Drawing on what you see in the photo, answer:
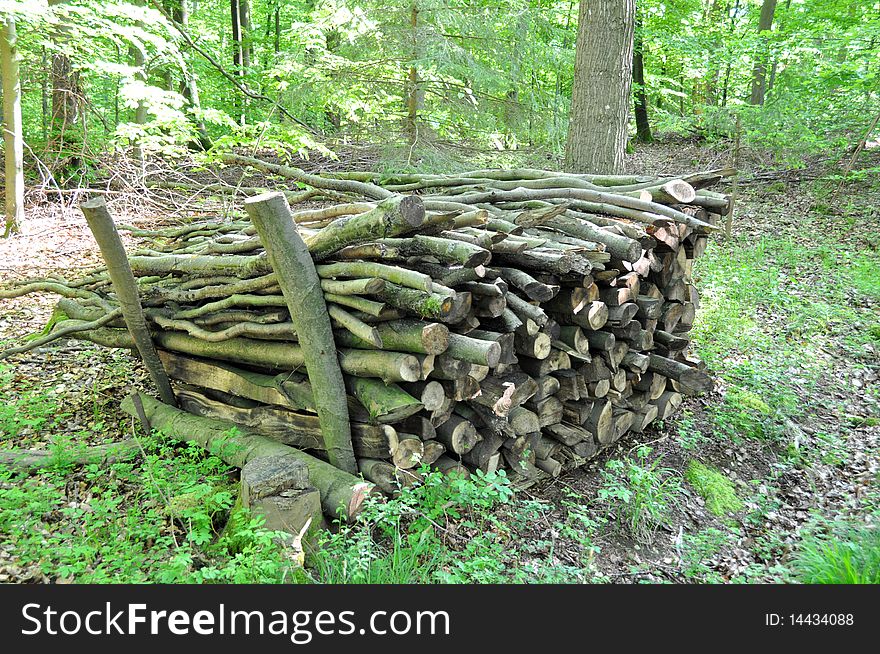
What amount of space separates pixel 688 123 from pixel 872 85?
304cm

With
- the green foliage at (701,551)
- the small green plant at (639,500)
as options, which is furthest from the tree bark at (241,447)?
the green foliage at (701,551)

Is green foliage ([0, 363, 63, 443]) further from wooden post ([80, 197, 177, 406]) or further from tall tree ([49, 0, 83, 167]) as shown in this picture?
tall tree ([49, 0, 83, 167])

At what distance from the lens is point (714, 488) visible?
460cm

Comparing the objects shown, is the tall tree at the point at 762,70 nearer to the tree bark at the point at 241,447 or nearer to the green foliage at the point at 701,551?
the green foliage at the point at 701,551

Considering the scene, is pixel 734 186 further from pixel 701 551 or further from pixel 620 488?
pixel 701 551

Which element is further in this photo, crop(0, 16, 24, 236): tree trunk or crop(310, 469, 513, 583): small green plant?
crop(0, 16, 24, 236): tree trunk

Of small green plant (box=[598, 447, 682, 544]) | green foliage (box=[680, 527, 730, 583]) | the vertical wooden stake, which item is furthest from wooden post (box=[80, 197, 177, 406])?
the vertical wooden stake

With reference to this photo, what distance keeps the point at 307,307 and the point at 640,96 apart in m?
15.8

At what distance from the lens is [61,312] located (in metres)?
5.93

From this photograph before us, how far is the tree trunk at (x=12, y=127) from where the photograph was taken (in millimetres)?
8469

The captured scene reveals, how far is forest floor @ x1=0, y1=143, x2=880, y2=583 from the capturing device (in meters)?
3.17

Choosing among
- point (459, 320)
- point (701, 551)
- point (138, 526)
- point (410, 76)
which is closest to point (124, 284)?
point (138, 526)

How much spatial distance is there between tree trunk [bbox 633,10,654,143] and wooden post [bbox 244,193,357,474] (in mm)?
14211

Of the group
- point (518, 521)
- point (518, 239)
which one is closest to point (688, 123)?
point (518, 239)
